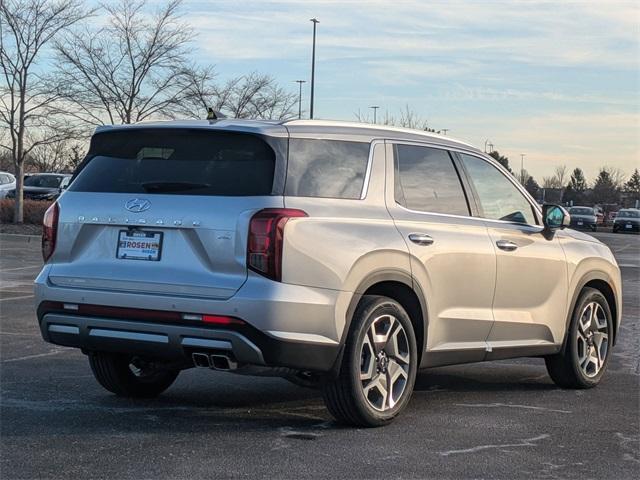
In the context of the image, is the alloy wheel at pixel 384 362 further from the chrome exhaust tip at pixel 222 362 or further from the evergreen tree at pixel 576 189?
the evergreen tree at pixel 576 189

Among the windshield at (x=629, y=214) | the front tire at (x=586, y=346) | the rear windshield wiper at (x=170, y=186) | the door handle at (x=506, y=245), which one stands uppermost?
the rear windshield wiper at (x=170, y=186)

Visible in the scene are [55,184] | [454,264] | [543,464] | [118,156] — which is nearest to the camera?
[543,464]

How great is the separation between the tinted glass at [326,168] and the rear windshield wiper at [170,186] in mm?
521

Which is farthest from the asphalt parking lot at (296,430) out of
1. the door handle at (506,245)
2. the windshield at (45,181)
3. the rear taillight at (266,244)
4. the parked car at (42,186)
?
the windshield at (45,181)

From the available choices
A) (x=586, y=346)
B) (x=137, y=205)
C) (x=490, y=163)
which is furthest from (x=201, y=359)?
(x=586, y=346)

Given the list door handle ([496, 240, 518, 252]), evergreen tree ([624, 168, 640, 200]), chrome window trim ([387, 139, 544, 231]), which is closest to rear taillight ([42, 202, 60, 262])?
chrome window trim ([387, 139, 544, 231])

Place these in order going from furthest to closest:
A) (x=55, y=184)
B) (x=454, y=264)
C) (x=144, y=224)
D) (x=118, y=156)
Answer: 1. (x=55, y=184)
2. (x=454, y=264)
3. (x=118, y=156)
4. (x=144, y=224)

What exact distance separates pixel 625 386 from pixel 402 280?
2.80 meters

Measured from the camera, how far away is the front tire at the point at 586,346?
7.71 m

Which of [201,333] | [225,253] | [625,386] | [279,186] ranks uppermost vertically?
[279,186]

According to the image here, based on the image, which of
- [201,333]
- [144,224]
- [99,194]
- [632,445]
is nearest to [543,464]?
[632,445]

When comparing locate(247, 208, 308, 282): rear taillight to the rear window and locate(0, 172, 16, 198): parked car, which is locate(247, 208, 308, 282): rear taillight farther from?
locate(0, 172, 16, 198): parked car

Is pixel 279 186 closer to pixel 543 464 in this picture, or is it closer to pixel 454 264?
pixel 454 264

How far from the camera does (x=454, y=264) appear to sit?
6.64m
